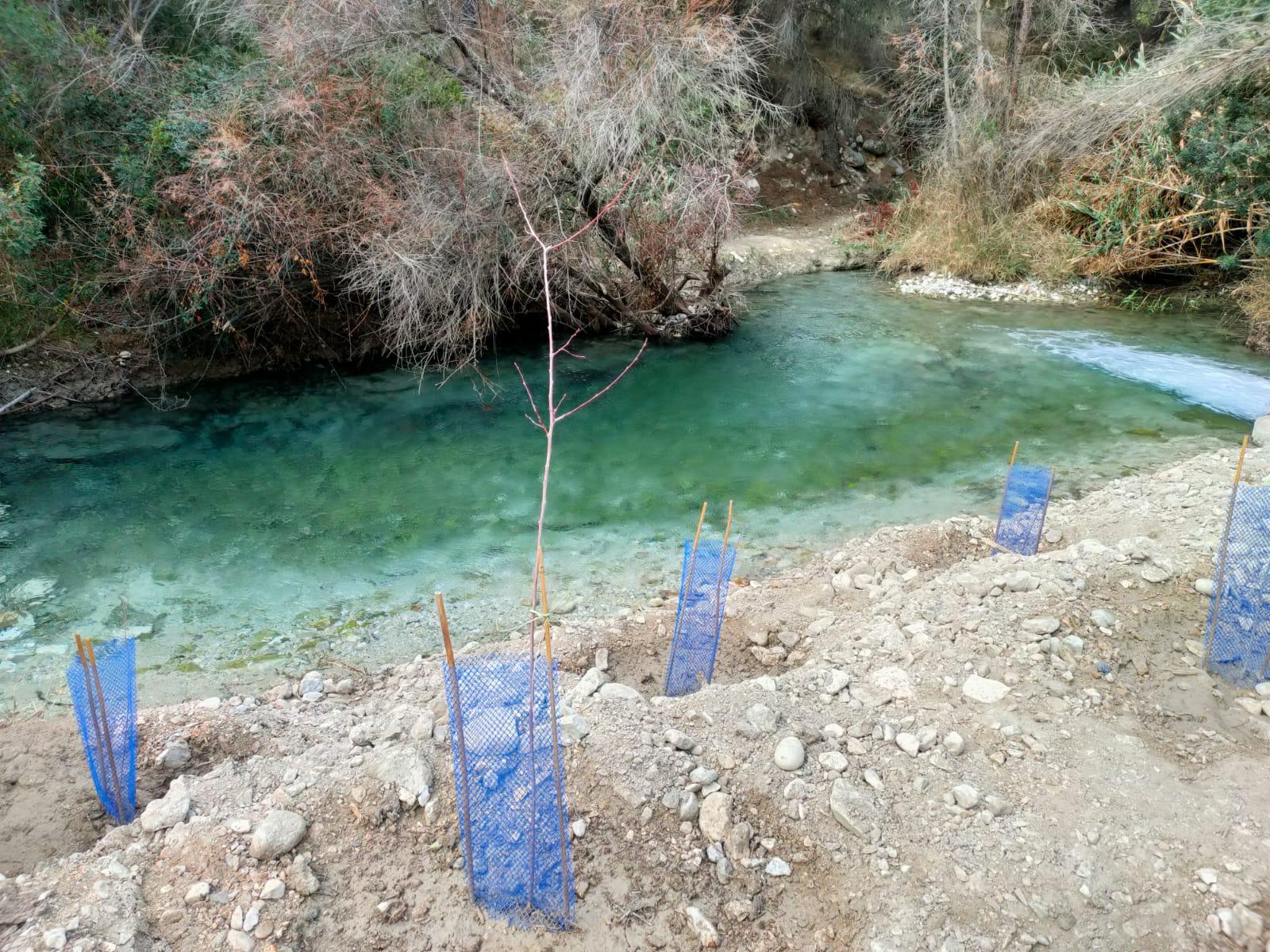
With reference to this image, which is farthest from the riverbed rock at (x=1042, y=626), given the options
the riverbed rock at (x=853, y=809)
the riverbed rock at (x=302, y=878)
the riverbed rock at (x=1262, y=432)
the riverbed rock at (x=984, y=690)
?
the riverbed rock at (x=1262, y=432)

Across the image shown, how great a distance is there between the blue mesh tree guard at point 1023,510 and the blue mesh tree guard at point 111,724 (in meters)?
4.98

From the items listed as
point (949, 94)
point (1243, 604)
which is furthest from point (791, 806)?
point (949, 94)

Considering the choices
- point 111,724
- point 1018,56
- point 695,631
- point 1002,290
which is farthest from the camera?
point 1018,56

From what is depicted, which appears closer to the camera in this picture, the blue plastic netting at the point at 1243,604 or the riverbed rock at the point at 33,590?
the blue plastic netting at the point at 1243,604

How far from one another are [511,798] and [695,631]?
1.81 meters

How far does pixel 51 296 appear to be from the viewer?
330 inches

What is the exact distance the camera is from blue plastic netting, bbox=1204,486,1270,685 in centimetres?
369

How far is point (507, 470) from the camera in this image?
7484 millimetres

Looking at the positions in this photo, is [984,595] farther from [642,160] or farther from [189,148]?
[189,148]

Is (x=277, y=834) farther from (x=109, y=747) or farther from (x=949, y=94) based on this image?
(x=949, y=94)

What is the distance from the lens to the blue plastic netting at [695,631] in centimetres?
421

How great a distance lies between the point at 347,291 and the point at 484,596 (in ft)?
16.2

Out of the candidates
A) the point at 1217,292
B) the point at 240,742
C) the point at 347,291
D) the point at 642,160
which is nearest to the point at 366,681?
the point at 240,742

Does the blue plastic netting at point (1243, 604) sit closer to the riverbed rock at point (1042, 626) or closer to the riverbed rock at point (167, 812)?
the riverbed rock at point (1042, 626)
